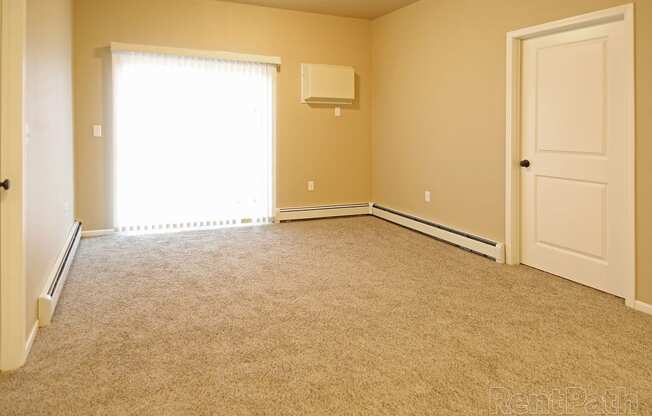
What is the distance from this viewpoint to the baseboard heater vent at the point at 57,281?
294cm

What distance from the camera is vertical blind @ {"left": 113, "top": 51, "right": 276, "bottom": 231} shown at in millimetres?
5547

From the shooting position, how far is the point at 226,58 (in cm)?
587

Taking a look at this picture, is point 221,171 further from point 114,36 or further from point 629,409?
point 629,409

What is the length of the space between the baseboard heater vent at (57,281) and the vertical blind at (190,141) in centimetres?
92

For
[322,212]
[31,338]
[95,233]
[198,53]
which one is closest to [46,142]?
[31,338]

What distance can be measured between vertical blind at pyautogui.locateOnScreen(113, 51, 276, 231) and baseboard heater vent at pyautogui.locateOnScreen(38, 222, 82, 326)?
92 cm

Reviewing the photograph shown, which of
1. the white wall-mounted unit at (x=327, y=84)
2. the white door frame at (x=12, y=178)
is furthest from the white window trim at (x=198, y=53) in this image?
the white door frame at (x=12, y=178)

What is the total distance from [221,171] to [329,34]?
7.43ft

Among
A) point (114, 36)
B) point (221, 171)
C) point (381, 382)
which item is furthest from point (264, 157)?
point (381, 382)

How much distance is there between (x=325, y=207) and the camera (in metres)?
6.70
